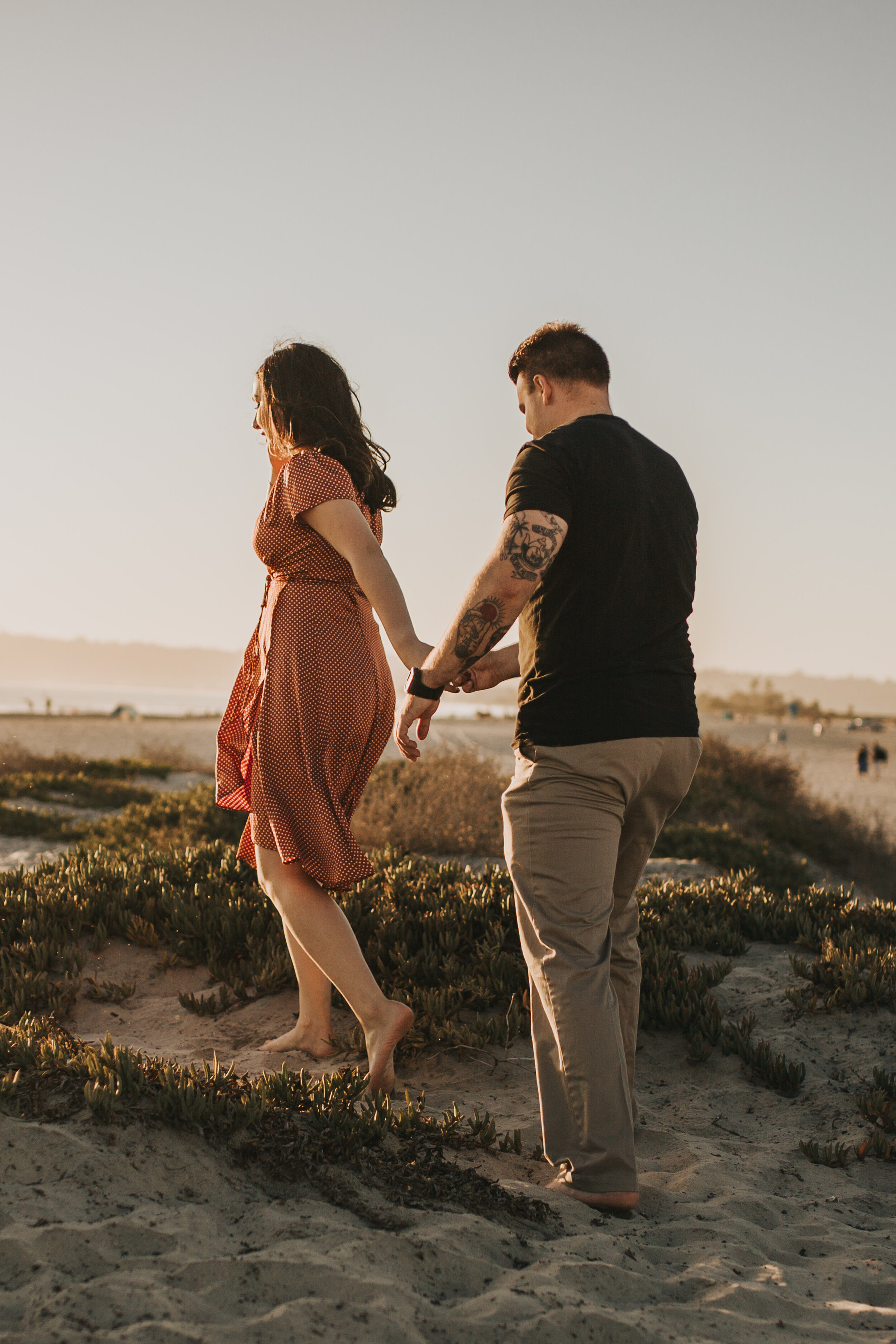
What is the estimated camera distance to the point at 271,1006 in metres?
4.43

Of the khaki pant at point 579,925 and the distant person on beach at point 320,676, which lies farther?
the distant person on beach at point 320,676

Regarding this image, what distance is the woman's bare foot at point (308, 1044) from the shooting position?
3770 mm

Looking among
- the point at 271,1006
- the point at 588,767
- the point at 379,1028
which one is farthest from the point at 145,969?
the point at 588,767

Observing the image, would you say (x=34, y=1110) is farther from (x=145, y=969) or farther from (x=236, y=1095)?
(x=145, y=969)

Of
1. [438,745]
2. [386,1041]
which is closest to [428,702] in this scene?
[386,1041]

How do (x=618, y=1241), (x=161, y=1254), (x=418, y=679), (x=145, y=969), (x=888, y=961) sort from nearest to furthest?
(x=161, y=1254), (x=618, y=1241), (x=418, y=679), (x=888, y=961), (x=145, y=969)

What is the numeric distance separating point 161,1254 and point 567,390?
2572mm

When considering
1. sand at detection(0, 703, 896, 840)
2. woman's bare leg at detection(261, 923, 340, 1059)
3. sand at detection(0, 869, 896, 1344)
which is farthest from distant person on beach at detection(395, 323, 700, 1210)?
sand at detection(0, 703, 896, 840)

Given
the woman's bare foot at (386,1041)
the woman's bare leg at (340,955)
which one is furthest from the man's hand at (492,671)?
the woman's bare foot at (386,1041)

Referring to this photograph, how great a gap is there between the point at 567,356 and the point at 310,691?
4.54 ft

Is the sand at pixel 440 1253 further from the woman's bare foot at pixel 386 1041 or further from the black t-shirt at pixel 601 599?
the black t-shirt at pixel 601 599

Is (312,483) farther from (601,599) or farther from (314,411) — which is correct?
(601,599)

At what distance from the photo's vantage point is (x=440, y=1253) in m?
2.21

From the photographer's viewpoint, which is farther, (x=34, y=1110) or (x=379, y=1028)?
(x=379, y=1028)
